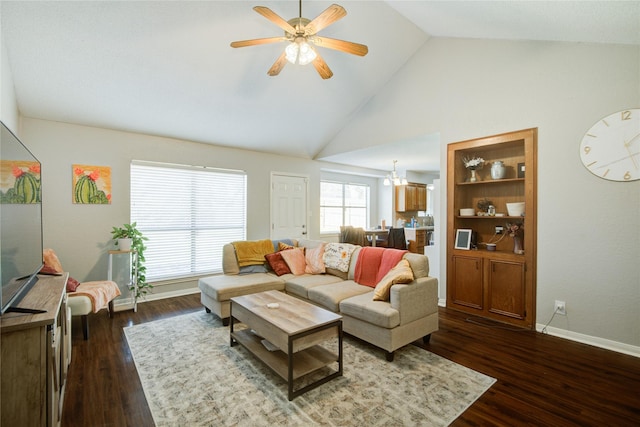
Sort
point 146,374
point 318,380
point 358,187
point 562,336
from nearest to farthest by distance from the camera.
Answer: point 318,380, point 146,374, point 562,336, point 358,187

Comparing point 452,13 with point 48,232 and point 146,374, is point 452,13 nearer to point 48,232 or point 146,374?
point 146,374

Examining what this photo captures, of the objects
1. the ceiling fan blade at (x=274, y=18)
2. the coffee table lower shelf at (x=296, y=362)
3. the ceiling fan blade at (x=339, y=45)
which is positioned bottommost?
the coffee table lower shelf at (x=296, y=362)

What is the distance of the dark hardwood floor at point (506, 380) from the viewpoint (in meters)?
1.84

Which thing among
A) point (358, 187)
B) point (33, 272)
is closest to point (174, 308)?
point (33, 272)

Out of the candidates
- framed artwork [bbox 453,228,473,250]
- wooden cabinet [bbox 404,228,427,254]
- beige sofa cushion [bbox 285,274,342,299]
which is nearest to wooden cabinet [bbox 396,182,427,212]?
wooden cabinet [bbox 404,228,427,254]

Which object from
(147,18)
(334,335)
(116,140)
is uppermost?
(147,18)

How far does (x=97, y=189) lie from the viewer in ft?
12.9

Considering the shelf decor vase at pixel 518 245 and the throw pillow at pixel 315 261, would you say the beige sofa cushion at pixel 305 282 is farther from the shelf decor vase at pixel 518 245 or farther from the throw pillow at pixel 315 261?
the shelf decor vase at pixel 518 245

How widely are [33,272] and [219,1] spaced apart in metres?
2.71

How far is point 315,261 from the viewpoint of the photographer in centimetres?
395

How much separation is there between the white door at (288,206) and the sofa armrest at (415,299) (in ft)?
11.1

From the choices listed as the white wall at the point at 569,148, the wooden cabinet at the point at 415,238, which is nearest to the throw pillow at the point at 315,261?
the white wall at the point at 569,148

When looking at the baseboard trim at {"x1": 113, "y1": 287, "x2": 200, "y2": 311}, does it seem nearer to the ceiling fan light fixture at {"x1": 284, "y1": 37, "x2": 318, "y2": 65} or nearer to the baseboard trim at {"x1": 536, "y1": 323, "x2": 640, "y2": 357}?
the ceiling fan light fixture at {"x1": 284, "y1": 37, "x2": 318, "y2": 65}

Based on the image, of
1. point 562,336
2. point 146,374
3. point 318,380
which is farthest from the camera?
point 562,336
